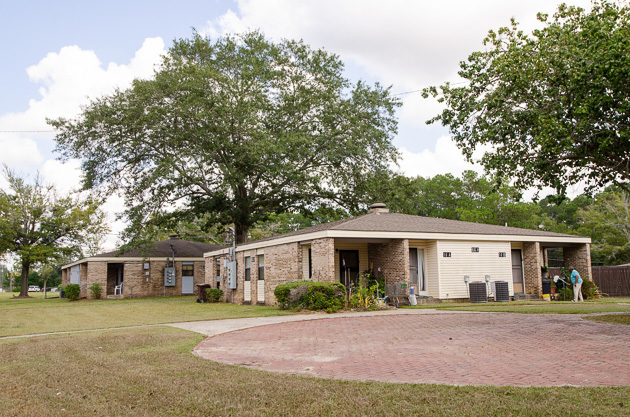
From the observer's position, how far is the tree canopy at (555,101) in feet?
35.0

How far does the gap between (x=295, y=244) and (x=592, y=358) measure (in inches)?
532

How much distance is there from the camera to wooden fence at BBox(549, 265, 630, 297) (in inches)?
1057

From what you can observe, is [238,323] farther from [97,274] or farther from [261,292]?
[97,274]

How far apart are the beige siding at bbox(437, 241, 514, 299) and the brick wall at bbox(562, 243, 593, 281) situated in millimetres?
4703

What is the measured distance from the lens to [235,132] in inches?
1126

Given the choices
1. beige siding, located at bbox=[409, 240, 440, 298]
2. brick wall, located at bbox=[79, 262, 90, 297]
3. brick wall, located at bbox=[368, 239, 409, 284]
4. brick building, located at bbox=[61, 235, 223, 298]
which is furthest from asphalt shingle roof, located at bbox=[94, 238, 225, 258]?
beige siding, located at bbox=[409, 240, 440, 298]

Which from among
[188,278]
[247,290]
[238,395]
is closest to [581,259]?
[247,290]

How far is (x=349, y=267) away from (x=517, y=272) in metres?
7.63

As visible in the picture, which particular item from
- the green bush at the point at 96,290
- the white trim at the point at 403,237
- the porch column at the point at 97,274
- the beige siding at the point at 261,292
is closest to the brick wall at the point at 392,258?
the white trim at the point at 403,237

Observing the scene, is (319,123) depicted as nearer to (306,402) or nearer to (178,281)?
(178,281)

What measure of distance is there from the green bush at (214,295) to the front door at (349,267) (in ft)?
23.4

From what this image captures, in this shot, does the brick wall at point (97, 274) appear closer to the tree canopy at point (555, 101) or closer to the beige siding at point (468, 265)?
the beige siding at point (468, 265)

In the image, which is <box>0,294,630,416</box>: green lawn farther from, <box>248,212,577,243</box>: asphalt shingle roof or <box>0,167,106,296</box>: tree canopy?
<box>0,167,106,296</box>: tree canopy

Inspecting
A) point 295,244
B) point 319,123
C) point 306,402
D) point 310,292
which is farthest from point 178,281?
point 306,402
